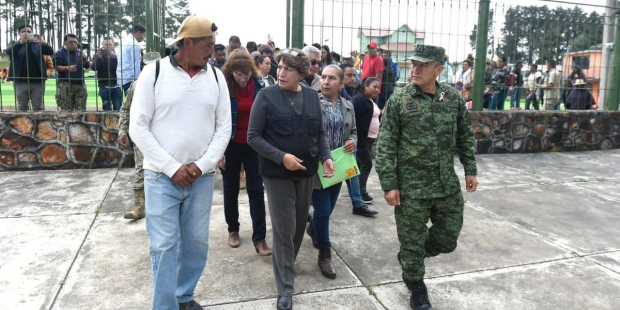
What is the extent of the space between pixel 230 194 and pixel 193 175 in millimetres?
1440

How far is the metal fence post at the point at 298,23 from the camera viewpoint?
7.29 metres

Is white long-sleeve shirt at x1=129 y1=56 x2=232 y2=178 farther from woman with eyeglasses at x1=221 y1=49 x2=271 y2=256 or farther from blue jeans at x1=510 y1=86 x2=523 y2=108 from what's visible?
blue jeans at x1=510 y1=86 x2=523 y2=108

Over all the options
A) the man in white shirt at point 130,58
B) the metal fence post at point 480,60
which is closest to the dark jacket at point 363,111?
the man in white shirt at point 130,58

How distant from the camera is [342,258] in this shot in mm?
3904

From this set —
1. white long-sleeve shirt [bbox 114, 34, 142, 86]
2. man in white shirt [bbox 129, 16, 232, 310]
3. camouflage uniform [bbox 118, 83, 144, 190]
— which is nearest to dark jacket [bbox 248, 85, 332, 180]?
man in white shirt [bbox 129, 16, 232, 310]

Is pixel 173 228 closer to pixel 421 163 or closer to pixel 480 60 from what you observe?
pixel 421 163

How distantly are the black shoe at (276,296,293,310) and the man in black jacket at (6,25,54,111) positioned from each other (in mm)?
5578

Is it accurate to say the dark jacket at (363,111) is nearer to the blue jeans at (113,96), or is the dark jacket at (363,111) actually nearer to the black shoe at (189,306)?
the black shoe at (189,306)

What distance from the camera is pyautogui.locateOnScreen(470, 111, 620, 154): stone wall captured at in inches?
345

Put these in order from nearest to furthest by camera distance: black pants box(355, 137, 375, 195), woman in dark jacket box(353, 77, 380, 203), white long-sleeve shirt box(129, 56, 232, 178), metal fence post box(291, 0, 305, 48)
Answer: white long-sleeve shirt box(129, 56, 232, 178) < woman in dark jacket box(353, 77, 380, 203) < black pants box(355, 137, 375, 195) < metal fence post box(291, 0, 305, 48)

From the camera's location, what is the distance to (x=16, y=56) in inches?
268

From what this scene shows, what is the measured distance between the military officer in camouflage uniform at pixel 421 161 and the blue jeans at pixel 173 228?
1.15 metres

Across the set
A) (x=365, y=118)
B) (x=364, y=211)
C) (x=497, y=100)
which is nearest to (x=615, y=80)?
(x=497, y=100)

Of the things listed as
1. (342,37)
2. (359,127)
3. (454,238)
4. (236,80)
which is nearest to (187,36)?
(236,80)
